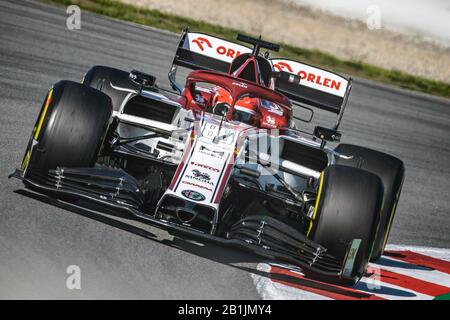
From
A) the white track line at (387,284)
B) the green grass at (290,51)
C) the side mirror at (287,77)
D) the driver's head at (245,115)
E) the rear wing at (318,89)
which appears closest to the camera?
the white track line at (387,284)

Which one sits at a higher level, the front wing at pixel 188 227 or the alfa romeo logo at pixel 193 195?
the alfa romeo logo at pixel 193 195

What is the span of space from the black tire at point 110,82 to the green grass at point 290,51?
18.9m

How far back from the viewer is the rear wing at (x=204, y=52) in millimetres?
9094

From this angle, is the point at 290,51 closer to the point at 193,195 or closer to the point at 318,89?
the point at 318,89

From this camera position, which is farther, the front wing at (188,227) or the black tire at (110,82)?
the black tire at (110,82)

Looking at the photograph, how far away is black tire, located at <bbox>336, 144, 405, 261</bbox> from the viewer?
23.5ft

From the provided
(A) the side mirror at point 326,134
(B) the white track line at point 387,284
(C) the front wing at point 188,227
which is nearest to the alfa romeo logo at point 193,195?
(C) the front wing at point 188,227

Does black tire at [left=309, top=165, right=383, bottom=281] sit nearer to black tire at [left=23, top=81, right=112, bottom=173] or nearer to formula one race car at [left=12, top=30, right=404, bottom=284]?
formula one race car at [left=12, top=30, right=404, bottom=284]

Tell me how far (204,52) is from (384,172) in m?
→ 2.77

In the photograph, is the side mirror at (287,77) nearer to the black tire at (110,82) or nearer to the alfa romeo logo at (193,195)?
the black tire at (110,82)

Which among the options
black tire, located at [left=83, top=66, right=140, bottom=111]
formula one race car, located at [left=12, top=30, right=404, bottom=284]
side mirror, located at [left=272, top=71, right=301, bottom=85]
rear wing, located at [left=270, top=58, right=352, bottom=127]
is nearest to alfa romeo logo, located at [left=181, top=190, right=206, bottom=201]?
formula one race car, located at [left=12, top=30, right=404, bottom=284]
